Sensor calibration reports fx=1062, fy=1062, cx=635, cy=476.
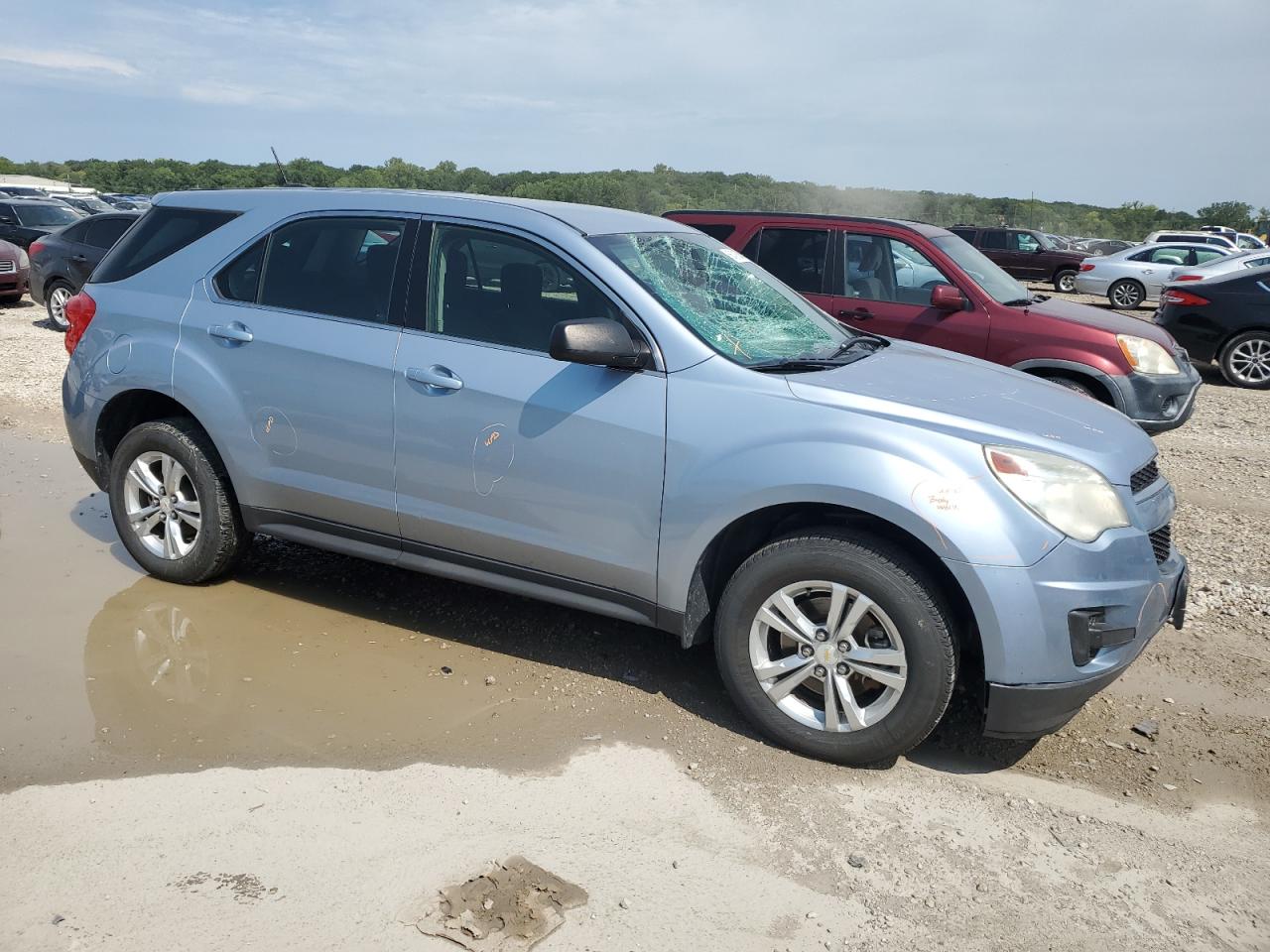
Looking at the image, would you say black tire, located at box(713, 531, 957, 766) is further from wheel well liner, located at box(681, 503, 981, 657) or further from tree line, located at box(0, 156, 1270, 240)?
tree line, located at box(0, 156, 1270, 240)

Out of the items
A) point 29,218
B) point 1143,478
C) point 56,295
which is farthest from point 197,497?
point 29,218

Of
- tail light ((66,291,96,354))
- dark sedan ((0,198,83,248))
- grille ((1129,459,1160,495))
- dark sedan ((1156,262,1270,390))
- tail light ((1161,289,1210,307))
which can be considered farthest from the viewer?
dark sedan ((0,198,83,248))

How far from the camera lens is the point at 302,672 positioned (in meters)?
4.42

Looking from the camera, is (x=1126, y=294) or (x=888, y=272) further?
(x=1126, y=294)

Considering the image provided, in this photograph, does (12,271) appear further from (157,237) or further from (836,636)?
(836,636)

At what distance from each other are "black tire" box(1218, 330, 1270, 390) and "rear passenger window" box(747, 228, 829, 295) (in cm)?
713

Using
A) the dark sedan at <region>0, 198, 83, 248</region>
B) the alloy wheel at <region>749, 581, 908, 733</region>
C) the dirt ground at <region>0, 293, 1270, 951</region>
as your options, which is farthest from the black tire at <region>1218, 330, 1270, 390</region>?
the dark sedan at <region>0, 198, 83, 248</region>

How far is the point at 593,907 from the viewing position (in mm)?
2975

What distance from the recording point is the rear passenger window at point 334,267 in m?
4.56

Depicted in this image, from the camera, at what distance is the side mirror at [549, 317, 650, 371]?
380 centimetres

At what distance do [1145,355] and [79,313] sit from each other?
6.86m

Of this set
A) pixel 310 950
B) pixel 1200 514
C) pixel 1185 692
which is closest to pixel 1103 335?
pixel 1200 514

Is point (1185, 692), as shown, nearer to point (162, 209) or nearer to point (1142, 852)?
point (1142, 852)

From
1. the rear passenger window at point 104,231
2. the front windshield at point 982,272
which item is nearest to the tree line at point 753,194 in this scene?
the rear passenger window at point 104,231
